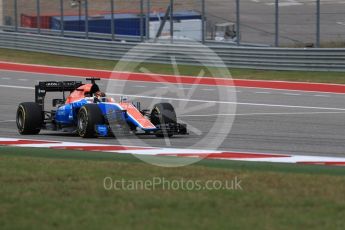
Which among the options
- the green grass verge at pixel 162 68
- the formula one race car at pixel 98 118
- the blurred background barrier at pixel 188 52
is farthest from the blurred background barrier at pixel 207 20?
the formula one race car at pixel 98 118

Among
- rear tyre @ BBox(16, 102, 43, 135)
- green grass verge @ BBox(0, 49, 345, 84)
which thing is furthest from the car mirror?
green grass verge @ BBox(0, 49, 345, 84)

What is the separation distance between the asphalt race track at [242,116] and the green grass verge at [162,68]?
2.76 meters

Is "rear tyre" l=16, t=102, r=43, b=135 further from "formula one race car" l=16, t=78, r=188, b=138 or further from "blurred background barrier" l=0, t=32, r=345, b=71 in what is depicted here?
"blurred background barrier" l=0, t=32, r=345, b=71

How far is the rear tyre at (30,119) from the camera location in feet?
53.9

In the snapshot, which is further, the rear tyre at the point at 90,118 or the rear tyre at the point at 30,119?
the rear tyre at the point at 30,119

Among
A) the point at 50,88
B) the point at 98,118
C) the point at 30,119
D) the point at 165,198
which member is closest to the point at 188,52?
the point at 50,88

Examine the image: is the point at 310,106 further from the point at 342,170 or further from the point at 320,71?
the point at 342,170

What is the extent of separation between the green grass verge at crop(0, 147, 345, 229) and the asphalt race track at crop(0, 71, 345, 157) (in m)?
2.95

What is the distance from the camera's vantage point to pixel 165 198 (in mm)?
9062

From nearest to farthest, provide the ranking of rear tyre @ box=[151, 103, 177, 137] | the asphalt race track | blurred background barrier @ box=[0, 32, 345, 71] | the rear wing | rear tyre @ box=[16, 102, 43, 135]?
the asphalt race track → rear tyre @ box=[151, 103, 177, 137] → rear tyre @ box=[16, 102, 43, 135] → the rear wing → blurred background barrier @ box=[0, 32, 345, 71]

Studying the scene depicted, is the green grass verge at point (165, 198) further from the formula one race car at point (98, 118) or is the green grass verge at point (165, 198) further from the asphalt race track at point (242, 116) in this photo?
the formula one race car at point (98, 118)

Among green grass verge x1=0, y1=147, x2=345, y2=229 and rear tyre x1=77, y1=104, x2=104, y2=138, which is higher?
rear tyre x1=77, y1=104, x2=104, y2=138

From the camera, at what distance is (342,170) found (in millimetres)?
11508

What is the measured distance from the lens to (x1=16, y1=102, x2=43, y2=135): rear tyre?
16.4m
